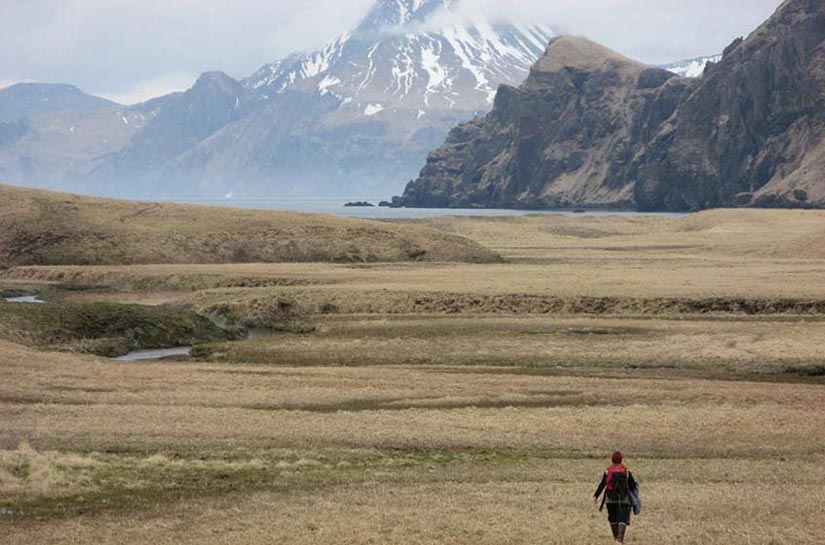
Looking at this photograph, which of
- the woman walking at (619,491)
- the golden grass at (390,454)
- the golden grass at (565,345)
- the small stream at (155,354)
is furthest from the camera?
the small stream at (155,354)

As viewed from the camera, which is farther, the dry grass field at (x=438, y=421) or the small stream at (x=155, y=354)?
the small stream at (x=155, y=354)

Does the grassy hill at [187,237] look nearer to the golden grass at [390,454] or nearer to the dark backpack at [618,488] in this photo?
the golden grass at [390,454]

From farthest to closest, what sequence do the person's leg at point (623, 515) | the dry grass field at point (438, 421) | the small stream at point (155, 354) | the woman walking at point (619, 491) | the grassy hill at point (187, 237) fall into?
1. the grassy hill at point (187, 237)
2. the small stream at point (155, 354)
3. the dry grass field at point (438, 421)
4. the person's leg at point (623, 515)
5. the woman walking at point (619, 491)

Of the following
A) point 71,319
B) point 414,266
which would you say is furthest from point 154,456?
point 414,266

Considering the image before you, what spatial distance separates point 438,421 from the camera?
41.6m

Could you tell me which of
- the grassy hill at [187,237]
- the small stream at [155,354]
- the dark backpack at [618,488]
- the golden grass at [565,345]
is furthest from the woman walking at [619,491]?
the grassy hill at [187,237]

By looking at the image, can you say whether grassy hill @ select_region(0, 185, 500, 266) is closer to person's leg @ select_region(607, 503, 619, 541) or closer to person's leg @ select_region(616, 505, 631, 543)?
person's leg @ select_region(607, 503, 619, 541)

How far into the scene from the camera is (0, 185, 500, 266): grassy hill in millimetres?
124125

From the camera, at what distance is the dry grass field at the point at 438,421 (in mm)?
27797

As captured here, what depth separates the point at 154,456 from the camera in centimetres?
3475

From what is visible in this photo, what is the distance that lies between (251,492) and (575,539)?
32.3 ft

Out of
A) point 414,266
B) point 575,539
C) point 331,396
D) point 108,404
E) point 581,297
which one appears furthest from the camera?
point 414,266

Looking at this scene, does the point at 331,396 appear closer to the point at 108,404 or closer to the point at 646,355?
the point at 108,404

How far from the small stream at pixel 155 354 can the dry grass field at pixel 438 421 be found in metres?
2.40
